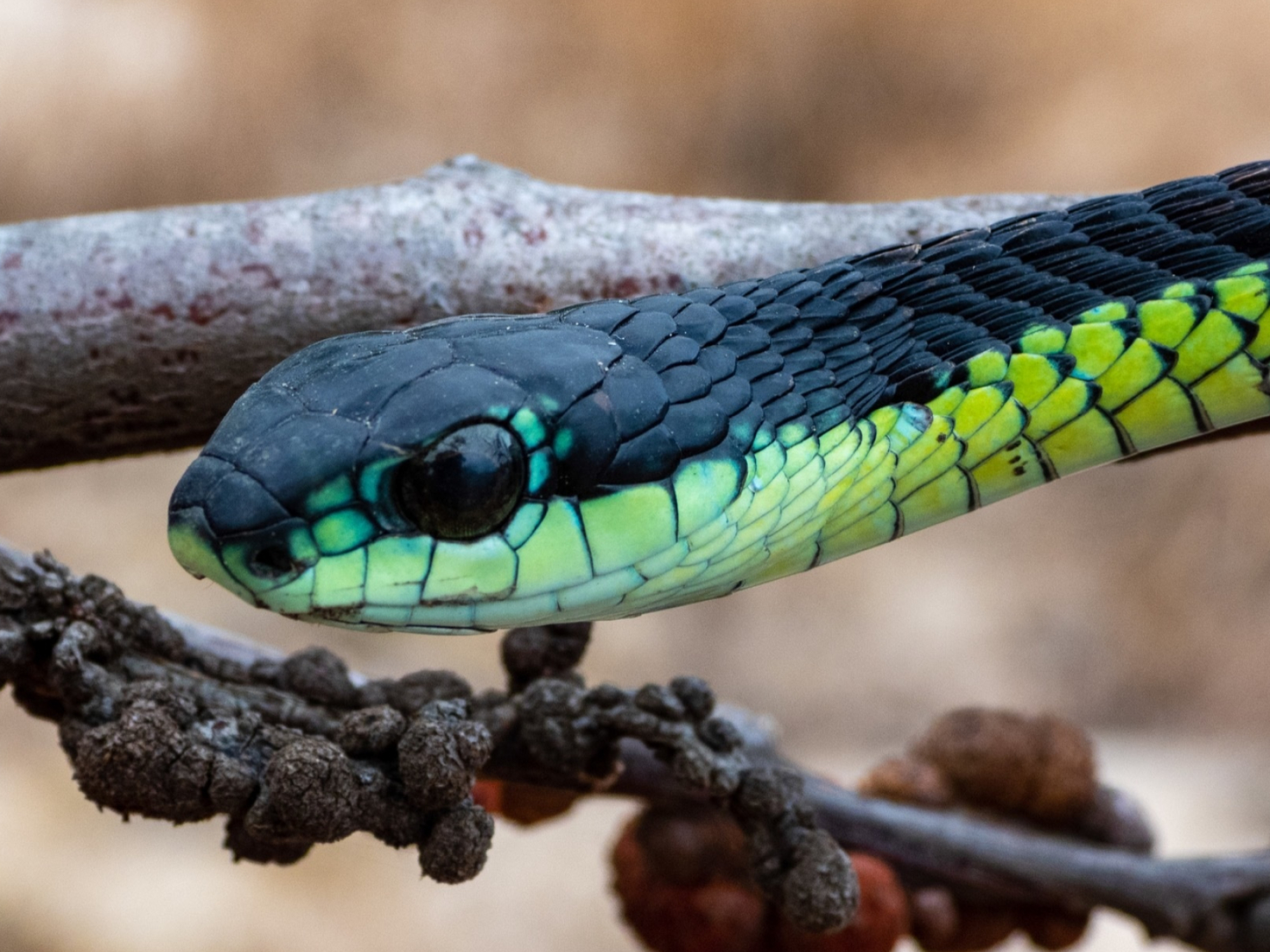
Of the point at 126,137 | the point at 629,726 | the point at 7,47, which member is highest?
the point at 7,47

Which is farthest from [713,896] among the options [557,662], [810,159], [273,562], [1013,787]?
[810,159]

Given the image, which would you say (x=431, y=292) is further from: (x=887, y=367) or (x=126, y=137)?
(x=126, y=137)

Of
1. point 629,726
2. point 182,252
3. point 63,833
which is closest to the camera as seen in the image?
point 629,726

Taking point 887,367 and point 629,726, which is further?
point 887,367

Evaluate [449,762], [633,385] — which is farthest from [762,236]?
[449,762]

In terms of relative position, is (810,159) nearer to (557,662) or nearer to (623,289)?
(623,289)

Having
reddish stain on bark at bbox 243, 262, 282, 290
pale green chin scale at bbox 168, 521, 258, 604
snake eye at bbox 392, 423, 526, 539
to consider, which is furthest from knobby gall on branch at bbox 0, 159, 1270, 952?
snake eye at bbox 392, 423, 526, 539

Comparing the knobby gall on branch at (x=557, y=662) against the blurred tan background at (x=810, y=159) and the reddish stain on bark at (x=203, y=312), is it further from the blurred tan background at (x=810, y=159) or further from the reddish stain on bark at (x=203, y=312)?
the blurred tan background at (x=810, y=159)

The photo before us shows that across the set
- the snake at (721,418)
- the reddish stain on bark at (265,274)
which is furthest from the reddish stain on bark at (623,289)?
the reddish stain on bark at (265,274)

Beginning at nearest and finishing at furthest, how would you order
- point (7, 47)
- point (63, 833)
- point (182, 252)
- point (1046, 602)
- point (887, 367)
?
point (887, 367), point (182, 252), point (63, 833), point (7, 47), point (1046, 602)
